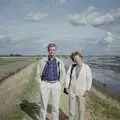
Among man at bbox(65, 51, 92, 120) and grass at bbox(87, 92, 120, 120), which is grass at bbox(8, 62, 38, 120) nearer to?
grass at bbox(87, 92, 120, 120)

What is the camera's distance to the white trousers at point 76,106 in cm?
469

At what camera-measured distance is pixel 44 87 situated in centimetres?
480

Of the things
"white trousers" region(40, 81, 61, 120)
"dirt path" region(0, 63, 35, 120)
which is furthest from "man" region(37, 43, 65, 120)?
"dirt path" region(0, 63, 35, 120)

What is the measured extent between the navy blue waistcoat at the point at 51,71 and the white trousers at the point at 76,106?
1.25ft

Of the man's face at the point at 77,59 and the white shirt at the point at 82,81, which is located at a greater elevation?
the man's face at the point at 77,59

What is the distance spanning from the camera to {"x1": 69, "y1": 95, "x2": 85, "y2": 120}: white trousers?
4.69m

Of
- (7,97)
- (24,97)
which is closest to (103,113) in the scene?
(24,97)

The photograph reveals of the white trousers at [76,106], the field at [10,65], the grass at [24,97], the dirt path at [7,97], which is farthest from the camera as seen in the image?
the field at [10,65]

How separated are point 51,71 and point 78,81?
1.47 ft

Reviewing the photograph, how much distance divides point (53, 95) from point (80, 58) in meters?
0.71

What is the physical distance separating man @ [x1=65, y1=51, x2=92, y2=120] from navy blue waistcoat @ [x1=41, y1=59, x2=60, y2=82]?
22cm

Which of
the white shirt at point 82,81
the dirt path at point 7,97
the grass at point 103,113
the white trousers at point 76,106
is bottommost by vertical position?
the grass at point 103,113

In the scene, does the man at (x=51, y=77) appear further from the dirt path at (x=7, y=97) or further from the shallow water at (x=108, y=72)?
the shallow water at (x=108, y=72)

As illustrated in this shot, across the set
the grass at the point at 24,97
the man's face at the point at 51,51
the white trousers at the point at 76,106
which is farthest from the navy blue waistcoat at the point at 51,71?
the grass at the point at 24,97
